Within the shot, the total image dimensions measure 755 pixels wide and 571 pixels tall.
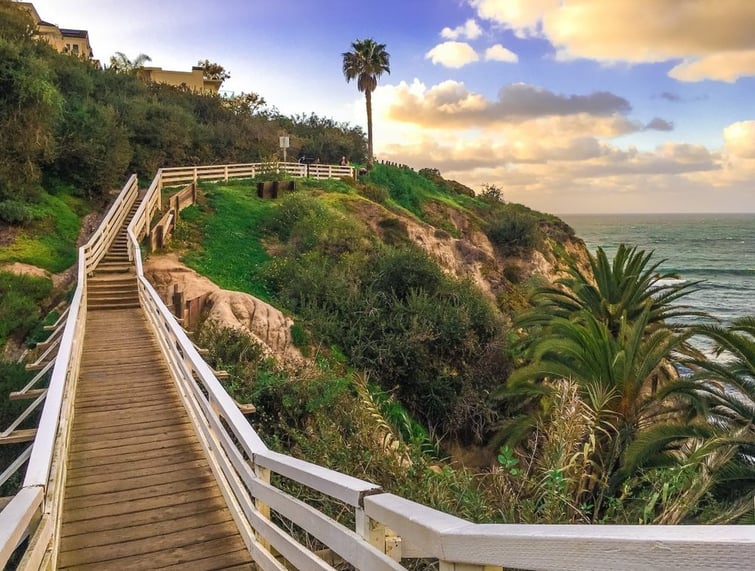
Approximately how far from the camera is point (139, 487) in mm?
5961

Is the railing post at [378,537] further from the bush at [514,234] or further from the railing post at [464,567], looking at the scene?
the bush at [514,234]

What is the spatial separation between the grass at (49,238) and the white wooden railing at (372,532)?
13.0 meters

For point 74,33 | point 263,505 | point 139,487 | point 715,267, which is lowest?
point 715,267

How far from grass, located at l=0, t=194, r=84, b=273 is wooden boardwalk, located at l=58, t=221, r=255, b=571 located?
34.5ft

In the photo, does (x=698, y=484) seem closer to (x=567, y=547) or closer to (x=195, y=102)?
(x=567, y=547)

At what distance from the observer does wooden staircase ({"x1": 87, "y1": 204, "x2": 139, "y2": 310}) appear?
14.6 m

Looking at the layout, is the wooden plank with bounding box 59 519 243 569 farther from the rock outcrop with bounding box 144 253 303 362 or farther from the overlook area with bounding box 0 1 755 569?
the rock outcrop with bounding box 144 253 303 362

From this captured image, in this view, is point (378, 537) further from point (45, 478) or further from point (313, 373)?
point (313, 373)

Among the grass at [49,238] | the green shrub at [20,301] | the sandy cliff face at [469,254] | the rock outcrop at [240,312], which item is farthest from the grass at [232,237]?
the sandy cliff face at [469,254]

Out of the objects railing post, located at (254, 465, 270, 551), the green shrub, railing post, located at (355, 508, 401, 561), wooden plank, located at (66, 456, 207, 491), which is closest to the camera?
railing post, located at (355, 508, 401, 561)

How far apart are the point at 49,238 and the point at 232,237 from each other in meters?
6.47

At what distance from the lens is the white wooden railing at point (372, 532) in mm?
1311

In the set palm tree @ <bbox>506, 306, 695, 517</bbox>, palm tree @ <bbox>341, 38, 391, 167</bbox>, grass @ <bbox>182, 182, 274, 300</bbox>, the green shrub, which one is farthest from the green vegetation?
palm tree @ <bbox>341, 38, 391, 167</bbox>

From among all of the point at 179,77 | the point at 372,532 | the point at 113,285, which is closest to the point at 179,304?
the point at 113,285
